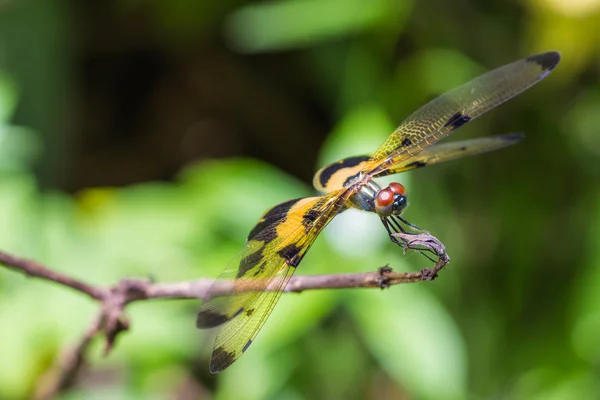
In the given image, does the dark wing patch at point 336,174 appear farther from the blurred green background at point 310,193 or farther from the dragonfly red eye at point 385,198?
the blurred green background at point 310,193

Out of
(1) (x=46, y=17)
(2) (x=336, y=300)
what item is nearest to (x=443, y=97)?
(2) (x=336, y=300)

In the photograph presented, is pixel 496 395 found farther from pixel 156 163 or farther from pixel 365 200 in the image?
pixel 156 163

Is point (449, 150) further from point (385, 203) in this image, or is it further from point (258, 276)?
point (258, 276)

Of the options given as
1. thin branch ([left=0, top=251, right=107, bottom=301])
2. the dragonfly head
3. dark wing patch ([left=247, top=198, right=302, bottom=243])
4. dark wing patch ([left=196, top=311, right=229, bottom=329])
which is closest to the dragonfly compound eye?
the dragonfly head

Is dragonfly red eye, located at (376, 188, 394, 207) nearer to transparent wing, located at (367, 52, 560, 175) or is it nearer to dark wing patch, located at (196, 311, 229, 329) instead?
transparent wing, located at (367, 52, 560, 175)

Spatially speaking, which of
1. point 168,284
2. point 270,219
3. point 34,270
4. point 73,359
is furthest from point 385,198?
point 73,359

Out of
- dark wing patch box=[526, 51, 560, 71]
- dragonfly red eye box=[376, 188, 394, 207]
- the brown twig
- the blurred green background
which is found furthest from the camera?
the blurred green background
